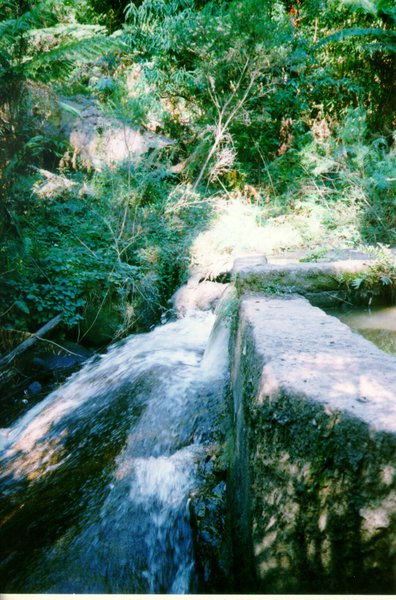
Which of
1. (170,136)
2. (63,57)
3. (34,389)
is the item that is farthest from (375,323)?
(170,136)

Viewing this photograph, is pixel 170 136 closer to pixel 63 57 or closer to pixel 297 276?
pixel 63 57

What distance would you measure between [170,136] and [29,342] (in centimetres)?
687

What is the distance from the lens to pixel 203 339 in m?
4.93

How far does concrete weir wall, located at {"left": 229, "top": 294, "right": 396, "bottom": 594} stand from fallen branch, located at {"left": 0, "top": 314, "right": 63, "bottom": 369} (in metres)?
3.53

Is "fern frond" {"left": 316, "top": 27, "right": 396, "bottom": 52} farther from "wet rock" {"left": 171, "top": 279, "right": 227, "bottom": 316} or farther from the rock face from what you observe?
"wet rock" {"left": 171, "top": 279, "right": 227, "bottom": 316}

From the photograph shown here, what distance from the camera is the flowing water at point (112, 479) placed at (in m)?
2.22

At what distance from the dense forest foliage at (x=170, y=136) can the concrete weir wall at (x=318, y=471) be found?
152 inches

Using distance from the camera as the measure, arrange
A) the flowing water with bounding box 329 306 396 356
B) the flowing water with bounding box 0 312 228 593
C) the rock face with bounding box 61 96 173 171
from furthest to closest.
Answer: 1. the rock face with bounding box 61 96 173 171
2. the flowing water with bounding box 329 306 396 356
3. the flowing water with bounding box 0 312 228 593

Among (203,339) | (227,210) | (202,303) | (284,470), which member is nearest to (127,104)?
(227,210)

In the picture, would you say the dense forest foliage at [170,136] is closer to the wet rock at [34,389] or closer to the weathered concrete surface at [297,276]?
the wet rock at [34,389]

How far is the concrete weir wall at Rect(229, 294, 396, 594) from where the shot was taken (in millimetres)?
1166

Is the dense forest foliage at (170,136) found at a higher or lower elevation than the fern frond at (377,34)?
lower

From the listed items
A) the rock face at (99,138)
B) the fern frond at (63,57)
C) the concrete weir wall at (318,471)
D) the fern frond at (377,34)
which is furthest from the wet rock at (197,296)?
the fern frond at (377,34)

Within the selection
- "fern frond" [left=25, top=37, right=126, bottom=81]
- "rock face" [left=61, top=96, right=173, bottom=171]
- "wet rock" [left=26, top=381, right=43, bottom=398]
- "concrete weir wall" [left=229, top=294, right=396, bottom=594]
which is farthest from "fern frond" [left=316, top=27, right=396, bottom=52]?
"wet rock" [left=26, top=381, right=43, bottom=398]
